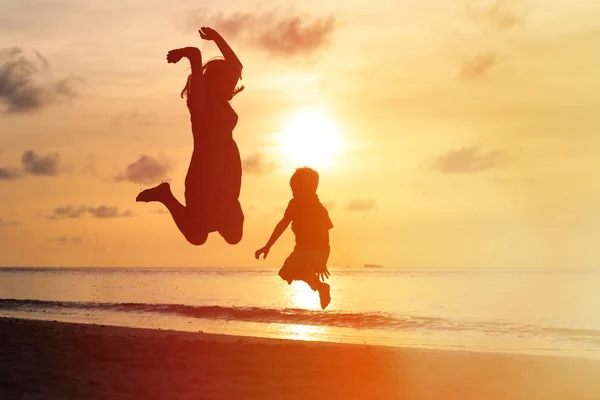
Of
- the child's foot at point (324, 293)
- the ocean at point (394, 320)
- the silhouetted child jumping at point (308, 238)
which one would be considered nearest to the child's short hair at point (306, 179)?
the silhouetted child jumping at point (308, 238)

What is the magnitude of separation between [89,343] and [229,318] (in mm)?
17841

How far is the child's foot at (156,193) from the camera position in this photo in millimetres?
6668

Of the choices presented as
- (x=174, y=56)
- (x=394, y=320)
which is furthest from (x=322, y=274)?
(x=394, y=320)

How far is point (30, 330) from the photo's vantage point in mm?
19844

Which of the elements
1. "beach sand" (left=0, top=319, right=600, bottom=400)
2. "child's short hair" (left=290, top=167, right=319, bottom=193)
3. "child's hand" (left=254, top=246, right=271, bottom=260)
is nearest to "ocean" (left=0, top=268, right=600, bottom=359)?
"beach sand" (left=0, top=319, right=600, bottom=400)

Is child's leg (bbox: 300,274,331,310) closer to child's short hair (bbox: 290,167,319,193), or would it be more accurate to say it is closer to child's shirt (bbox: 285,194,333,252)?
child's shirt (bbox: 285,194,333,252)

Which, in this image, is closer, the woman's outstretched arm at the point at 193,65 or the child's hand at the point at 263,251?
the woman's outstretched arm at the point at 193,65

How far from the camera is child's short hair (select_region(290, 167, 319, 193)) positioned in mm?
5695

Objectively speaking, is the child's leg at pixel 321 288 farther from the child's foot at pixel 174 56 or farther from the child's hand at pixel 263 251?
the child's foot at pixel 174 56

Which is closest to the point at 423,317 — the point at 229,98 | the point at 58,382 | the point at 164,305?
the point at 164,305

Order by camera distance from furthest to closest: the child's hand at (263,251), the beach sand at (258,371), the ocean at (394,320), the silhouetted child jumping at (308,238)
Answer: the ocean at (394,320) → the beach sand at (258,371) → the child's hand at (263,251) → the silhouetted child jumping at (308,238)

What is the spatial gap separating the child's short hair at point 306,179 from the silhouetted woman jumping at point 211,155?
0.77 metres

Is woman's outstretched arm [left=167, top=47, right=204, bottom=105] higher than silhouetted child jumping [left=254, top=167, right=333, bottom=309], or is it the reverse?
woman's outstretched arm [left=167, top=47, right=204, bottom=105]

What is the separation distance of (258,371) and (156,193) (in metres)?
8.53
